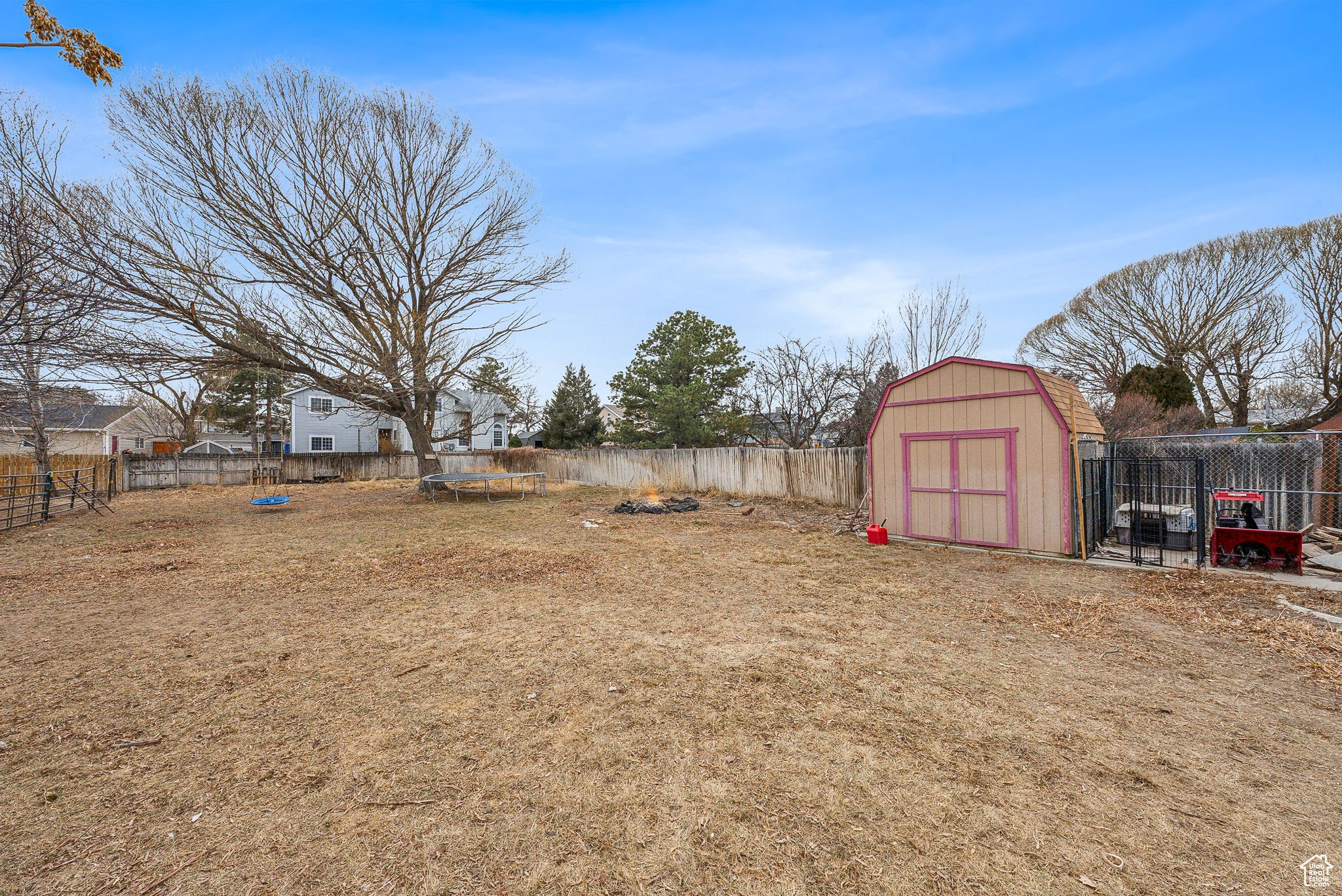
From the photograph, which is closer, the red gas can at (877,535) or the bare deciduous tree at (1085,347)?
the red gas can at (877,535)

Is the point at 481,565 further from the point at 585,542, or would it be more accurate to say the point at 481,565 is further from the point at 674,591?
the point at 674,591

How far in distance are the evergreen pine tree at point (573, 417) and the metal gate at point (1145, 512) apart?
25.1m

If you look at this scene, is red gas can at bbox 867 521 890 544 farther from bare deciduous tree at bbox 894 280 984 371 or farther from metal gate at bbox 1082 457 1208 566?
bare deciduous tree at bbox 894 280 984 371

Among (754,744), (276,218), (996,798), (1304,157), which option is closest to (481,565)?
(754,744)

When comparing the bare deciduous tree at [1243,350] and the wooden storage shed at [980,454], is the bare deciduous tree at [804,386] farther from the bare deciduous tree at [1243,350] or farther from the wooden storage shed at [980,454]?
the bare deciduous tree at [1243,350]

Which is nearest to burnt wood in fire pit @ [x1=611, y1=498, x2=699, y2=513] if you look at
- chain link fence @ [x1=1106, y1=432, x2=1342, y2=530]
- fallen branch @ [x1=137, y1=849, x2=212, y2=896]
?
chain link fence @ [x1=1106, y1=432, x2=1342, y2=530]

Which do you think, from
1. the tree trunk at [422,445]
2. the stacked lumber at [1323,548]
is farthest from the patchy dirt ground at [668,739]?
the tree trunk at [422,445]

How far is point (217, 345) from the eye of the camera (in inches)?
524

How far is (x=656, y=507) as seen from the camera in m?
13.2

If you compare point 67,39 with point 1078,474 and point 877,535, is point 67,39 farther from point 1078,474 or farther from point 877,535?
point 1078,474

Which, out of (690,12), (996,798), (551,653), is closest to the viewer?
(996,798)

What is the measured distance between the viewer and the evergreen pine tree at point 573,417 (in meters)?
31.2

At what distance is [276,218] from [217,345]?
363cm

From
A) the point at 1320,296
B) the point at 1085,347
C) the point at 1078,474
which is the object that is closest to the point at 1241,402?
the point at 1320,296
